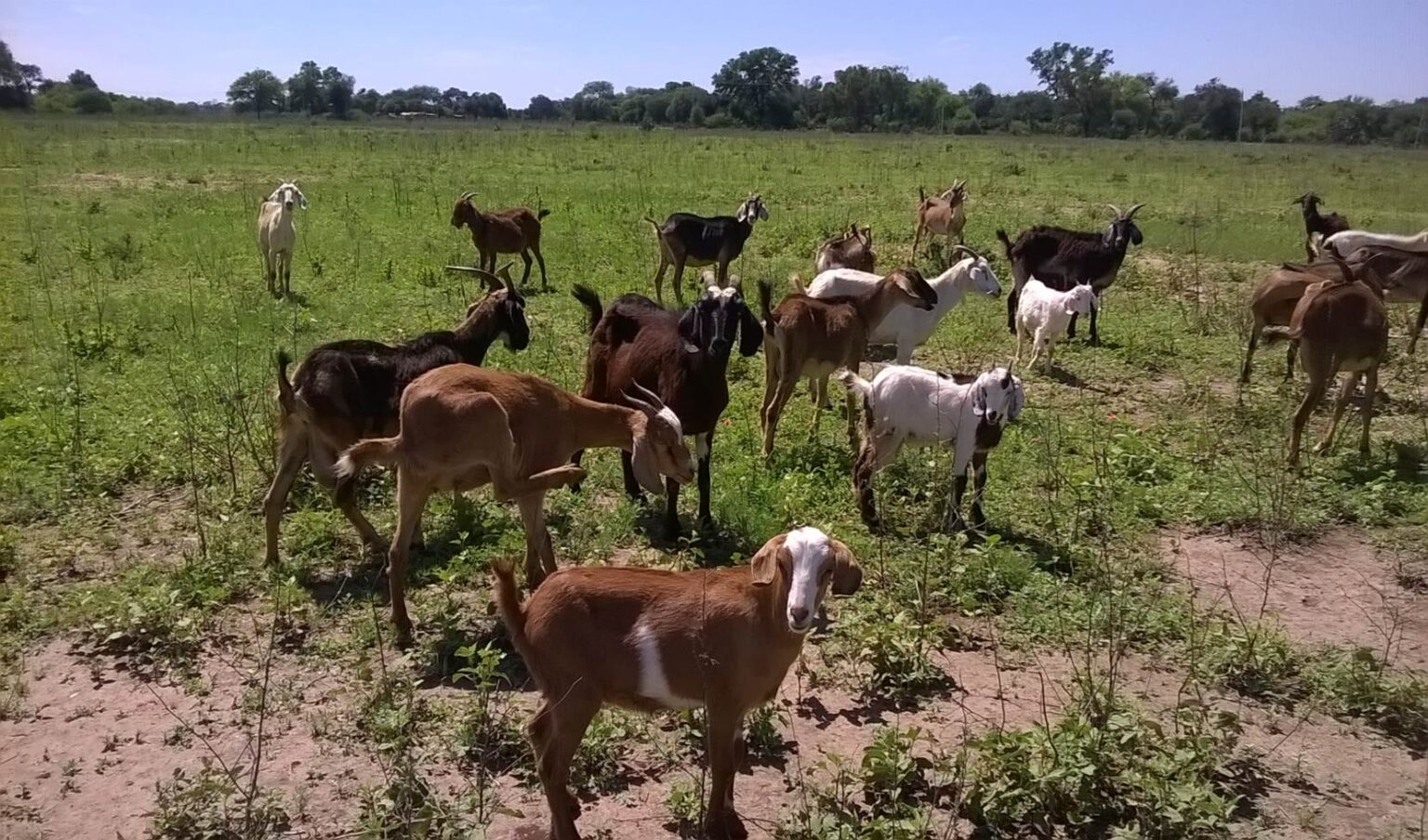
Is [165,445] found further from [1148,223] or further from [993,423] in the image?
[1148,223]

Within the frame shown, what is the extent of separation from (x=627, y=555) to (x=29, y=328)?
819 cm

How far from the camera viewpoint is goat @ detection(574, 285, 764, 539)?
689 cm

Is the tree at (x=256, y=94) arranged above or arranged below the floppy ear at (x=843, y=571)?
above

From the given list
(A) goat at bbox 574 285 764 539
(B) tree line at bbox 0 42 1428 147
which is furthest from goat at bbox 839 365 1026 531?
(B) tree line at bbox 0 42 1428 147

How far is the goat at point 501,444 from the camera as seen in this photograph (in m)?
5.34

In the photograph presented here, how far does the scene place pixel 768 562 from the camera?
154 inches

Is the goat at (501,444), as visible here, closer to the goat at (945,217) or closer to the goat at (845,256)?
the goat at (845,256)

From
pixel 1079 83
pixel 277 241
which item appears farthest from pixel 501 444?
pixel 1079 83

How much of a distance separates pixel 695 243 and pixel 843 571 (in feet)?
35.7

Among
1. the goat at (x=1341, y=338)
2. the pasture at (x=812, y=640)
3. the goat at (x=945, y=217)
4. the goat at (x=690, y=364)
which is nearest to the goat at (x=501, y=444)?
the pasture at (x=812, y=640)

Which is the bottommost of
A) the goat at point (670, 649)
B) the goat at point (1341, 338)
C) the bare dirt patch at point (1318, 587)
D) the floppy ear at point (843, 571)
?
the bare dirt patch at point (1318, 587)

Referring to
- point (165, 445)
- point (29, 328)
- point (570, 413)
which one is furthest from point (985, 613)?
point (29, 328)

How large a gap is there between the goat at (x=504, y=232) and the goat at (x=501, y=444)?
29.4ft

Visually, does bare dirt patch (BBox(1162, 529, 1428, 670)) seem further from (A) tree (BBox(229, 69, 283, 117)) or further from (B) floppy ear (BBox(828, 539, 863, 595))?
(A) tree (BBox(229, 69, 283, 117))
